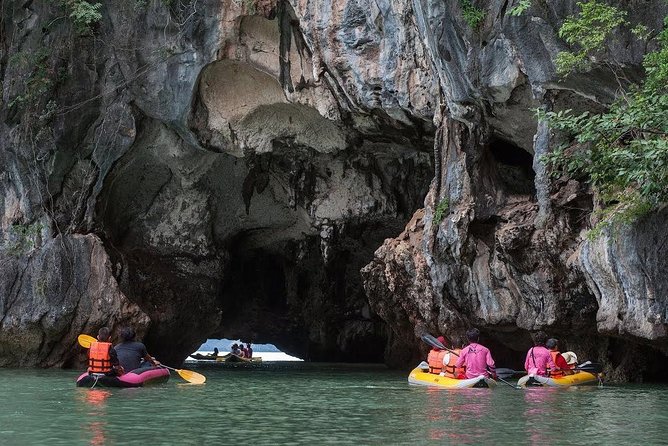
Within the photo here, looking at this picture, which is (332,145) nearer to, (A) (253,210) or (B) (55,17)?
(A) (253,210)

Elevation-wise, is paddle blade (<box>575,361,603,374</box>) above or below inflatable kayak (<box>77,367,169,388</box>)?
above

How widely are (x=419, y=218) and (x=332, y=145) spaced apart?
2.68 meters

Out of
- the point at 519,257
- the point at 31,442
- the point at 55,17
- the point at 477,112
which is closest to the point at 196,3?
the point at 55,17

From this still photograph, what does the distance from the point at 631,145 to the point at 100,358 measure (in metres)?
7.07

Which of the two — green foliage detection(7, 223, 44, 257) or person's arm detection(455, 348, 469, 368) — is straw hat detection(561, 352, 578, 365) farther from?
green foliage detection(7, 223, 44, 257)

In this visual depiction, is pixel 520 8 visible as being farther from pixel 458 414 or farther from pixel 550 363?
pixel 458 414

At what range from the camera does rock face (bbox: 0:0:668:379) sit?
48.0 feet

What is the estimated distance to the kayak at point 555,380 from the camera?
13617mm

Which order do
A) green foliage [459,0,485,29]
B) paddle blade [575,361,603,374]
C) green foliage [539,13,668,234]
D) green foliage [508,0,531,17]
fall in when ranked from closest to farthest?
green foliage [539,13,668,234], green foliage [508,0,531,17], green foliage [459,0,485,29], paddle blade [575,361,603,374]

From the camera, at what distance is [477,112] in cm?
1576

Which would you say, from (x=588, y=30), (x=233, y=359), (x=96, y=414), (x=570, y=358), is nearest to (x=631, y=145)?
(x=588, y=30)

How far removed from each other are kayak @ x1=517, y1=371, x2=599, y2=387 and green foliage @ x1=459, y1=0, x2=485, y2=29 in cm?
534

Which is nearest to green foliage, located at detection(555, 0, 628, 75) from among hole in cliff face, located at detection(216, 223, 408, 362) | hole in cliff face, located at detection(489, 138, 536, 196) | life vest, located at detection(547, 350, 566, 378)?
life vest, located at detection(547, 350, 566, 378)

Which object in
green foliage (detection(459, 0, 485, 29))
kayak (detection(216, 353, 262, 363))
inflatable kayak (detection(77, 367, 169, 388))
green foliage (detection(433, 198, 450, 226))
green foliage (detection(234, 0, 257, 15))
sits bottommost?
inflatable kayak (detection(77, 367, 169, 388))
